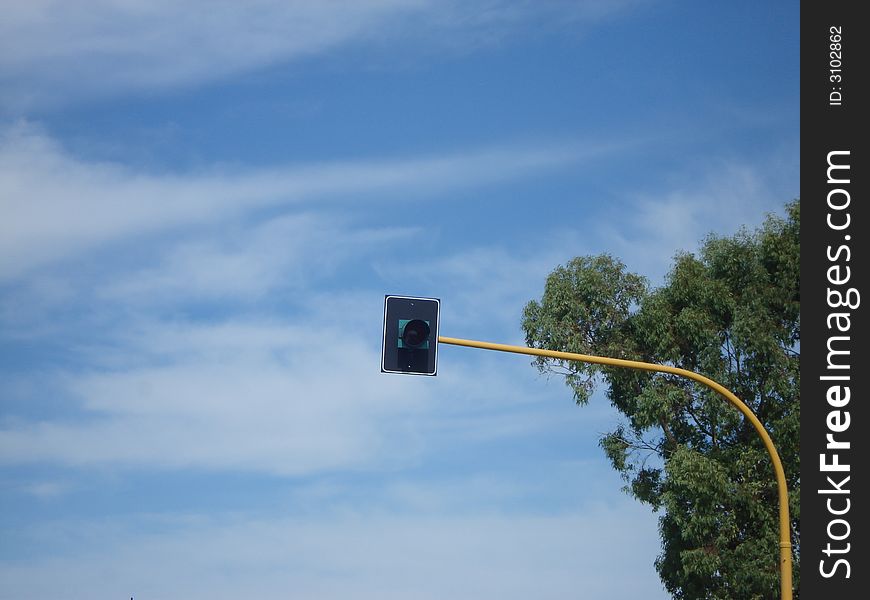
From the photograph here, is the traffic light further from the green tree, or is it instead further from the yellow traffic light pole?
the green tree

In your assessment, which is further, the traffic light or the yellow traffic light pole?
the yellow traffic light pole

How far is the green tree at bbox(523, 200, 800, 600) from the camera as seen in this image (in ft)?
104

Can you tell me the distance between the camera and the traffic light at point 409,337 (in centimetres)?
1566

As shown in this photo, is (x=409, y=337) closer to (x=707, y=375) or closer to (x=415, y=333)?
(x=415, y=333)

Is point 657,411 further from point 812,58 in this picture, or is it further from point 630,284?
point 812,58

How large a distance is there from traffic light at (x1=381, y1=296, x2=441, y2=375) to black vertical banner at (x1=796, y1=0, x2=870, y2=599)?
7246mm

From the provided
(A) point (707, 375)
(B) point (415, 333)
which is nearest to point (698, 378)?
(B) point (415, 333)

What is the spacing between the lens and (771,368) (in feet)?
109

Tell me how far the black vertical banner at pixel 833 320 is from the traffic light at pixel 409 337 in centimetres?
725

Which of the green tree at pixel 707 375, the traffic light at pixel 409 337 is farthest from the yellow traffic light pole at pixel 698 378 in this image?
the green tree at pixel 707 375

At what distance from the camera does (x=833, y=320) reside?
1978cm

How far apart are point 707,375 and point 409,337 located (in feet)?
65.3

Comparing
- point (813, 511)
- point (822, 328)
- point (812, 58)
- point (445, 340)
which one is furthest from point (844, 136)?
point (445, 340)

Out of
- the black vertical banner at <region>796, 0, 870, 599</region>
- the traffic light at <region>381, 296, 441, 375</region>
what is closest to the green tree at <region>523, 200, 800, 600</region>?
the black vertical banner at <region>796, 0, 870, 599</region>
